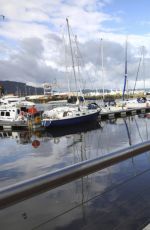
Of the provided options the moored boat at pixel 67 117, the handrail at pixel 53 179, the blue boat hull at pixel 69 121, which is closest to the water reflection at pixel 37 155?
the blue boat hull at pixel 69 121

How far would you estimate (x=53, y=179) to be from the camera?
239 centimetres

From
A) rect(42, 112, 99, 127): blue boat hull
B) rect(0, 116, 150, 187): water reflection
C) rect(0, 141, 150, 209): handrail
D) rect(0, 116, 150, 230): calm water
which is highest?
rect(0, 141, 150, 209): handrail

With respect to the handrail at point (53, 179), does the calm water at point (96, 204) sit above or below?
below

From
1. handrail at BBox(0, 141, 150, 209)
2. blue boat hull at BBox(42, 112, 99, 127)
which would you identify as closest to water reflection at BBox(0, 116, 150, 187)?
blue boat hull at BBox(42, 112, 99, 127)

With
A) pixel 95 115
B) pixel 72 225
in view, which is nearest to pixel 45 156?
pixel 72 225

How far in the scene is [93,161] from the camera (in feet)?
9.09

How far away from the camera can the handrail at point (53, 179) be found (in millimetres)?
2143

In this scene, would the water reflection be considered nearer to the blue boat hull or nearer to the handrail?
the blue boat hull

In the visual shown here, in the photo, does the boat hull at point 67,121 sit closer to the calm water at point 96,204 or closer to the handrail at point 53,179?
the calm water at point 96,204

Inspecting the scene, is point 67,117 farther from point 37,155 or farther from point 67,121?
point 37,155

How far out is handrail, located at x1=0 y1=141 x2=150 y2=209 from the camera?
7.03 feet

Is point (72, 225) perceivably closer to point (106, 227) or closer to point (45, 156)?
point (106, 227)

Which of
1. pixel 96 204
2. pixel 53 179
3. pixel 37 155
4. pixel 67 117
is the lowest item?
pixel 37 155

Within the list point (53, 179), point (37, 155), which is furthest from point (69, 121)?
point (53, 179)
